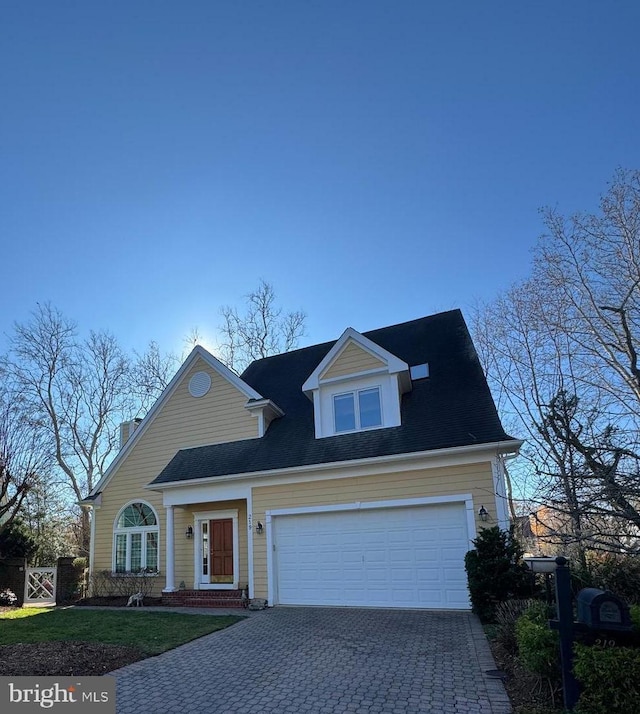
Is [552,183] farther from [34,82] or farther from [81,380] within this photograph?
[81,380]

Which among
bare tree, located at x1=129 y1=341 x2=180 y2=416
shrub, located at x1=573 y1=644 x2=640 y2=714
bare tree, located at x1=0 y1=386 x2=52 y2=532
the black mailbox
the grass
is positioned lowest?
the grass

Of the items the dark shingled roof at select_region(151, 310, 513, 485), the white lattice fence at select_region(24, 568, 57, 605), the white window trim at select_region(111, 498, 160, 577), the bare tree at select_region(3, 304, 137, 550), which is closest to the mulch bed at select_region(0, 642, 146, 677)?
the dark shingled roof at select_region(151, 310, 513, 485)

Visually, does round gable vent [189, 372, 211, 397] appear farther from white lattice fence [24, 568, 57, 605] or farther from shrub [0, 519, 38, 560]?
shrub [0, 519, 38, 560]

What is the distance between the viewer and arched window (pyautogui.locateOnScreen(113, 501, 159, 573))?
16.4 meters

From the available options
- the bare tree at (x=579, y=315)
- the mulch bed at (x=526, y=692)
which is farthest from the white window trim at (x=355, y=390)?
the mulch bed at (x=526, y=692)

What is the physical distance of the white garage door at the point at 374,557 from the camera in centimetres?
1157

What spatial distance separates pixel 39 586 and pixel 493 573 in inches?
604

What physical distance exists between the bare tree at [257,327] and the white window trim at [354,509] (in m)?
16.1

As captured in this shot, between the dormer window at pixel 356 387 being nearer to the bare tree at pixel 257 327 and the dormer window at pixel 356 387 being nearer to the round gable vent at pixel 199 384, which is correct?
the round gable vent at pixel 199 384

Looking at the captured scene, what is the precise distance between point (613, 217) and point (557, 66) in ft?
19.5

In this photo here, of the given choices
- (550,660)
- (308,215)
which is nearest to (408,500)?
(550,660)

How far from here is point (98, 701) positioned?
224 inches

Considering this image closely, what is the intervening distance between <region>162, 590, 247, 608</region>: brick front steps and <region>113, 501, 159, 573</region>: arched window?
1.83m

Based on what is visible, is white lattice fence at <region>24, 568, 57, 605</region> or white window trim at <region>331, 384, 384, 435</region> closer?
white window trim at <region>331, 384, 384, 435</region>
